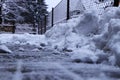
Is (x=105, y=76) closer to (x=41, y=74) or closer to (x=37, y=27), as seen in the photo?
(x=41, y=74)

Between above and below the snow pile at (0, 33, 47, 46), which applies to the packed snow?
above

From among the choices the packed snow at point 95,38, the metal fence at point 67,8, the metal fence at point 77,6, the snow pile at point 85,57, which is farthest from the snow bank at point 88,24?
the metal fence at point 67,8

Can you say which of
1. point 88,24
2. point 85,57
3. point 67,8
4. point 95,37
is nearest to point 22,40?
point 67,8

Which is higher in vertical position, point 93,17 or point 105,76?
point 93,17

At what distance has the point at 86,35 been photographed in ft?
30.9

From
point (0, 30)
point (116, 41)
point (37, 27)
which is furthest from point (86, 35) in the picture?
point (37, 27)

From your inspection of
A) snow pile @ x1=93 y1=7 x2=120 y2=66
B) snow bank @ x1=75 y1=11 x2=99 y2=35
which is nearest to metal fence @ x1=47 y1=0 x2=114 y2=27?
snow bank @ x1=75 y1=11 x2=99 y2=35

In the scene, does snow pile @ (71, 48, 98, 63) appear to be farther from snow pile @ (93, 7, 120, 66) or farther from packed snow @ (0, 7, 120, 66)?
snow pile @ (93, 7, 120, 66)

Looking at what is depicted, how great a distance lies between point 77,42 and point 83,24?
935 mm

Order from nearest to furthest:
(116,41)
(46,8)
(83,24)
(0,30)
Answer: (116,41), (83,24), (0,30), (46,8)

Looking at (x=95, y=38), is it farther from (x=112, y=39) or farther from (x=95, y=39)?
(x=112, y=39)

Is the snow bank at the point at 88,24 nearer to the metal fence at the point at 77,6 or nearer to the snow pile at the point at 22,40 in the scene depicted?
the snow pile at the point at 22,40

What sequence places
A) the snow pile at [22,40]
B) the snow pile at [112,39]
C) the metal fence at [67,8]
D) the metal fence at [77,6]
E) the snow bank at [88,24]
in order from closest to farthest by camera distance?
the snow pile at [112,39]
the snow bank at [88,24]
the snow pile at [22,40]
the metal fence at [77,6]
the metal fence at [67,8]

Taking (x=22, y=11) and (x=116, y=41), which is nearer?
(x=116, y=41)
